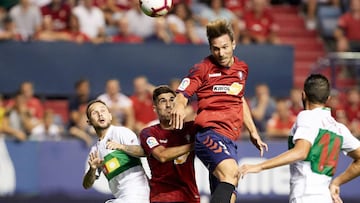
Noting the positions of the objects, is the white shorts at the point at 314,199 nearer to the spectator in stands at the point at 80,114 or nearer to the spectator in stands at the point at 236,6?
the spectator in stands at the point at 80,114

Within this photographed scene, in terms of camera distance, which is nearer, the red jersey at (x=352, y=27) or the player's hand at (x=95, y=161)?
the player's hand at (x=95, y=161)

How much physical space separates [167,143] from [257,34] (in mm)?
8786

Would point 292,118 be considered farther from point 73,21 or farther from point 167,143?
point 167,143

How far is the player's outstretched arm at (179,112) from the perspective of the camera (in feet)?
28.9

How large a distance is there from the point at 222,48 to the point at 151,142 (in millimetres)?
1171

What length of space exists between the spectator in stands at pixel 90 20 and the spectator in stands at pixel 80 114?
1035 millimetres

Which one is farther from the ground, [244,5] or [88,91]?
[244,5]

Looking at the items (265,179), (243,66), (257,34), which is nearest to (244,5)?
(257,34)

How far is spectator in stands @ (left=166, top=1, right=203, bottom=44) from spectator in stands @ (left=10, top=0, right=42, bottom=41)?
7.36 ft

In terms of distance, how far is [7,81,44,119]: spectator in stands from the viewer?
53.0 ft

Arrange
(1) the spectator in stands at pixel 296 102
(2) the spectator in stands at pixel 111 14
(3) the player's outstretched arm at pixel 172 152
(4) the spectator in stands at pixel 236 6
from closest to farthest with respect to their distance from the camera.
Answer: (3) the player's outstretched arm at pixel 172 152 < (1) the spectator in stands at pixel 296 102 < (2) the spectator in stands at pixel 111 14 < (4) the spectator in stands at pixel 236 6

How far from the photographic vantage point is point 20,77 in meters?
17.2

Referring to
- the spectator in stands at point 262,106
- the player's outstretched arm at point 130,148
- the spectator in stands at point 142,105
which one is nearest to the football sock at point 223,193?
the player's outstretched arm at point 130,148

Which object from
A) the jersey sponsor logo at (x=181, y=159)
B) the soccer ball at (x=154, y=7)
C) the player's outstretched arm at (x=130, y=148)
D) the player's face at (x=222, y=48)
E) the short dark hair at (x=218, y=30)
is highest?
the soccer ball at (x=154, y=7)
